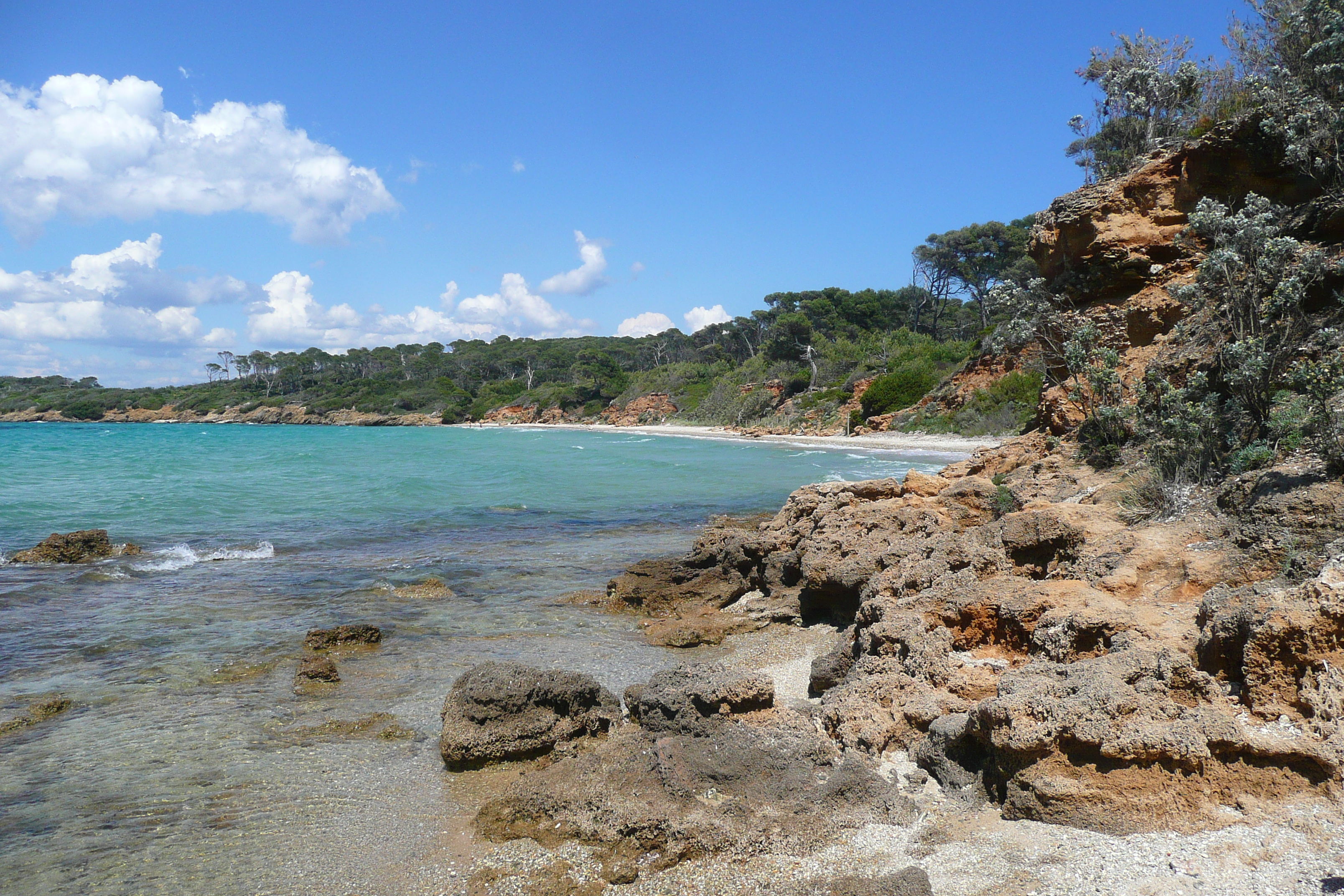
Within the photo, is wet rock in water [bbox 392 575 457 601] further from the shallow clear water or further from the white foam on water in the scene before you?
the white foam on water

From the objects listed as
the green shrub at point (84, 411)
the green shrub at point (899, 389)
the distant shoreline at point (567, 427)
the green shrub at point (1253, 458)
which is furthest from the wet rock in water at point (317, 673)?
the green shrub at point (84, 411)

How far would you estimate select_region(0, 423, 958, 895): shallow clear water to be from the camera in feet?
13.9

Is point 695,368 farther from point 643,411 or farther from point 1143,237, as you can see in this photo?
point 1143,237

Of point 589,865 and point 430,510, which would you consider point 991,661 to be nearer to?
point 589,865

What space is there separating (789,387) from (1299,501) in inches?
2364

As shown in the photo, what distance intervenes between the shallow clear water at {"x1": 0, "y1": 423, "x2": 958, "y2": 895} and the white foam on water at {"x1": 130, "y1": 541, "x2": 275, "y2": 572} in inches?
2.7

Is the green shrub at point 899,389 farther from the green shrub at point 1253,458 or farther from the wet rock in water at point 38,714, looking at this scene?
the wet rock in water at point 38,714

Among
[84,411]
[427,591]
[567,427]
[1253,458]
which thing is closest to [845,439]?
[427,591]

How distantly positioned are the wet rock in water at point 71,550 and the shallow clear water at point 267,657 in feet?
1.34

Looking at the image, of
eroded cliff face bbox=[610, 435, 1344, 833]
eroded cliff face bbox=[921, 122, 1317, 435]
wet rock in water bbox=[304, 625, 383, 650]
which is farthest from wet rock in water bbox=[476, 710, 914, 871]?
eroded cliff face bbox=[921, 122, 1317, 435]

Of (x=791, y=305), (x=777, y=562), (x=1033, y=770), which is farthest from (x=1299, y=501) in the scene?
(x=791, y=305)

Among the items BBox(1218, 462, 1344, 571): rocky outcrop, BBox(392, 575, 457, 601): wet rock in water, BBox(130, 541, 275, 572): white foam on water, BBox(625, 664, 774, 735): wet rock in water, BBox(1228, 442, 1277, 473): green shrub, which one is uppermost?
BBox(1228, 442, 1277, 473): green shrub

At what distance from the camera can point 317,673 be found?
6855 mm

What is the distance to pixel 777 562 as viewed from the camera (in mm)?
9758
